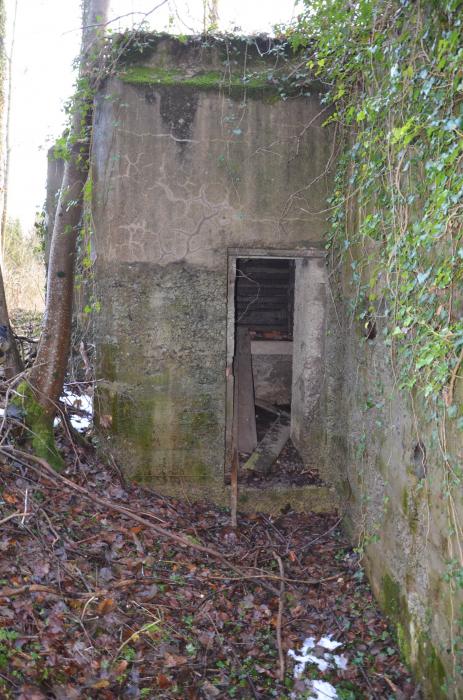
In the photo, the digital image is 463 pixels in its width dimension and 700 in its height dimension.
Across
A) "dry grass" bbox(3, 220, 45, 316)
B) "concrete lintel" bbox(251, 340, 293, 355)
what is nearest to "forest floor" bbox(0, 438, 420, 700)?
"concrete lintel" bbox(251, 340, 293, 355)

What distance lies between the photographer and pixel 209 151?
18.0 feet

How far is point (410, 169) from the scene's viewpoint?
3615mm

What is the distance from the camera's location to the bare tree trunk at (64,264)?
547 cm

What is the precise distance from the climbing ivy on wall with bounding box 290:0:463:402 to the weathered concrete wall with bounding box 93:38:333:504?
81cm

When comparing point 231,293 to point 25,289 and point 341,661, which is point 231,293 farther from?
point 25,289

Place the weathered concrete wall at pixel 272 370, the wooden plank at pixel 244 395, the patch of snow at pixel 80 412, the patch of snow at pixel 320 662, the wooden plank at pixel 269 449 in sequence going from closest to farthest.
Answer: the patch of snow at pixel 320 662 → the patch of snow at pixel 80 412 → the wooden plank at pixel 269 449 → the wooden plank at pixel 244 395 → the weathered concrete wall at pixel 272 370

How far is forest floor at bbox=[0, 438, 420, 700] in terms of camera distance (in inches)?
128

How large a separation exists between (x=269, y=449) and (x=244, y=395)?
48.7 inches

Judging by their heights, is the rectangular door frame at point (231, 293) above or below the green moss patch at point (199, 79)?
below

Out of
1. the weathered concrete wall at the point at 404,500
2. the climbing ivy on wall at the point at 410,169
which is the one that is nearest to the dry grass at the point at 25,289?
the weathered concrete wall at the point at 404,500

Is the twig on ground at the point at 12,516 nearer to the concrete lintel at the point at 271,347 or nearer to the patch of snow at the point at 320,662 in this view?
the patch of snow at the point at 320,662

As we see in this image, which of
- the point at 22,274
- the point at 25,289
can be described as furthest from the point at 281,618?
the point at 22,274

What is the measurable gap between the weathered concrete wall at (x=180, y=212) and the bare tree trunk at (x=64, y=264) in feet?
0.70

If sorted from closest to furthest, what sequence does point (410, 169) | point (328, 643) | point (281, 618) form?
point (410, 169) → point (328, 643) → point (281, 618)
